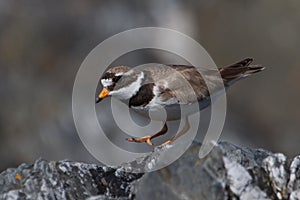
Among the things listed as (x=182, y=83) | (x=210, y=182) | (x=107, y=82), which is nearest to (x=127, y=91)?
(x=107, y=82)

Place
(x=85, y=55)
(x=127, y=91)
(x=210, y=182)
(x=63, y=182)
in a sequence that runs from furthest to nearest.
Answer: (x=85, y=55) < (x=127, y=91) < (x=63, y=182) < (x=210, y=182)

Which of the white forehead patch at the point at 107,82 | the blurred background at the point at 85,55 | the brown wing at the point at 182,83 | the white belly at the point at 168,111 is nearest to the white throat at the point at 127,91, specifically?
the white forehead patch at the point at 107,82

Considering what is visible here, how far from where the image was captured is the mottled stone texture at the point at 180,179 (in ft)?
29.2

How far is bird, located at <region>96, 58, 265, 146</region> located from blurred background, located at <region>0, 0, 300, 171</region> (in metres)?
7.64

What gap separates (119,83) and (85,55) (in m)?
11.2

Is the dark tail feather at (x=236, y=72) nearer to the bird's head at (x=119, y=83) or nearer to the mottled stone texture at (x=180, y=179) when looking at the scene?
the bird's head at (x=119, y=83)

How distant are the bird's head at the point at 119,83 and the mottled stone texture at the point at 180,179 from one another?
1.96 m

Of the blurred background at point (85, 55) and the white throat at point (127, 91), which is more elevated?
the blurred background at point (85, 55)

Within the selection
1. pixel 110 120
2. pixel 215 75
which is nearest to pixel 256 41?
pixel 110 120

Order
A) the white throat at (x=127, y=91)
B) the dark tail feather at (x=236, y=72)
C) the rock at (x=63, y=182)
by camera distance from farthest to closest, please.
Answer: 1. the dark tail feather at (x=236, y=72)
2. the white throat at (x=127, y=91)
3. the rock at (x=63, y=182)

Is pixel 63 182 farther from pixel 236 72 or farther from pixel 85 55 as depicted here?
pixel 85 55

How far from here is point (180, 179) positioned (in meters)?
8.89

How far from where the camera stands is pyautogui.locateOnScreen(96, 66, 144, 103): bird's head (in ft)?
41.4

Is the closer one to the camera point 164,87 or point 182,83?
point 164,87
